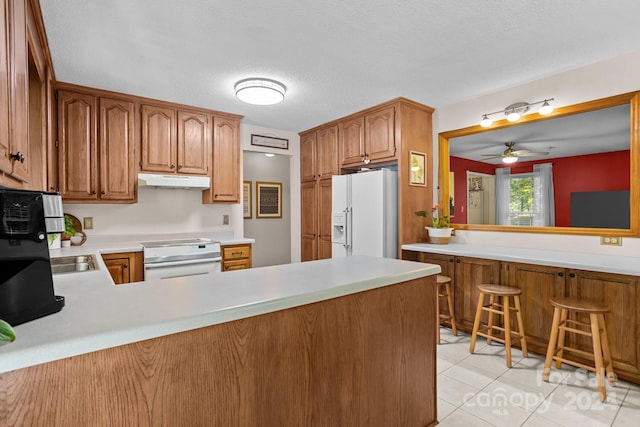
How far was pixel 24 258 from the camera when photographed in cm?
85

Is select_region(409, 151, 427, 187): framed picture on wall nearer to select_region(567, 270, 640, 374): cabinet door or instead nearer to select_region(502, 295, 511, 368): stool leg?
select_region(502, 295, 511, 368): stool leg

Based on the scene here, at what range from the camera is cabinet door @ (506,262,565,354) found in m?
2.54

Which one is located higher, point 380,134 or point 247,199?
point 380,134

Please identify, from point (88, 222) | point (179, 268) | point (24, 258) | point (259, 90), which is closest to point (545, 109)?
point (259, 90)

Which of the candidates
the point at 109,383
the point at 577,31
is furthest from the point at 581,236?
the point at 109,383

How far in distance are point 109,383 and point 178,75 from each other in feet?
8.93

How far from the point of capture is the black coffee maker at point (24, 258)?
809mm

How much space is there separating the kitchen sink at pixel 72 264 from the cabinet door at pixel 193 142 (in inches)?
58.0

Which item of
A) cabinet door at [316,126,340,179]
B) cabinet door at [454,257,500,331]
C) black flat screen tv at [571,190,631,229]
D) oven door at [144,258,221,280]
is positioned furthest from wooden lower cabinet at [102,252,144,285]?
black flat screen tv at [571,190,631,229]

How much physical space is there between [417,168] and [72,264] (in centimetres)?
330

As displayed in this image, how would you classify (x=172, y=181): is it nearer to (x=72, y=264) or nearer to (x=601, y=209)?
(x=72, y=264)

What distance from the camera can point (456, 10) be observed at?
195cm

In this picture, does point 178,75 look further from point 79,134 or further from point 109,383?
point 109,383

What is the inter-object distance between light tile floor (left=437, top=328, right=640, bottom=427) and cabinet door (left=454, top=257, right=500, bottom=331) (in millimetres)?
472
